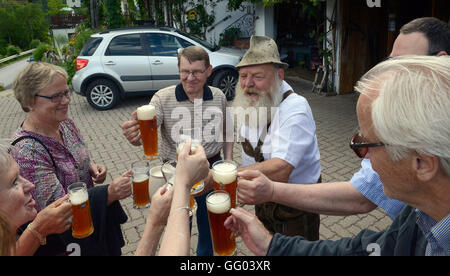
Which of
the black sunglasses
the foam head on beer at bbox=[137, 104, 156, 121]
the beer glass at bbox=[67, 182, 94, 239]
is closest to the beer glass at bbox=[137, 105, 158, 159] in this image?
the foam head on beer at bbox=[137, 104, 156, 121]

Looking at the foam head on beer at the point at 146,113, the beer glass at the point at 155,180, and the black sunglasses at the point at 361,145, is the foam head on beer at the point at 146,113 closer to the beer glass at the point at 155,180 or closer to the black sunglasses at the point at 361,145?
the beer glass at the point at 155,180

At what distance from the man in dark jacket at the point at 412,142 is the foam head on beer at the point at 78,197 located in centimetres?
159

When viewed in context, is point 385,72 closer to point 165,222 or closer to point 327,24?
point 165,222

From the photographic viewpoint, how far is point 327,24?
9297 millimetres

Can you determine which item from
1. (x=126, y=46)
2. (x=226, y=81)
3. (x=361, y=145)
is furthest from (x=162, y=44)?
(x=361, y=145)

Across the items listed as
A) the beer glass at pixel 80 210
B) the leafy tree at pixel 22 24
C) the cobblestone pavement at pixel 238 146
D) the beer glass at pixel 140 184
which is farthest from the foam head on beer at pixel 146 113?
the leafy tree at pixel 22 24

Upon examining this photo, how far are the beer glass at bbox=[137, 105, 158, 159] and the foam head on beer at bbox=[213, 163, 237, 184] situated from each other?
67 cm

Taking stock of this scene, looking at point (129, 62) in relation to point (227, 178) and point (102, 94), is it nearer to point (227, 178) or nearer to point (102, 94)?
point (102, 94)

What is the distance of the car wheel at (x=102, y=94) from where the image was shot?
8.77 metres

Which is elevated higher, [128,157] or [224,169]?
[224,169]

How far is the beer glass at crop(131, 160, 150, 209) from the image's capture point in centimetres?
216
